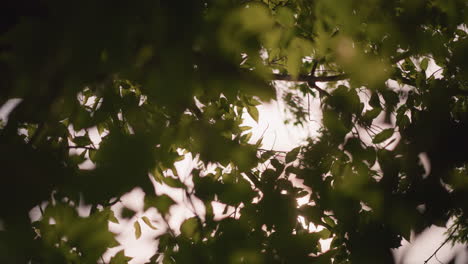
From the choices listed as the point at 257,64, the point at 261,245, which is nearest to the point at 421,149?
the point at 261,245

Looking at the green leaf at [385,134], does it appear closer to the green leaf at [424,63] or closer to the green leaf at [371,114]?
the green leaf at [371,114]

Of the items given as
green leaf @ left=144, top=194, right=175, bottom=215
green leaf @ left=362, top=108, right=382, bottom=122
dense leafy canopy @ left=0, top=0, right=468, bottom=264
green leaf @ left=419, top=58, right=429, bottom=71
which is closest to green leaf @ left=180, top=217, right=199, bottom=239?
dense leafy canopy @ left=0, top=0, right=468, bottom=264

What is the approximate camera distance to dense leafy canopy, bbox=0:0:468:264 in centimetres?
85

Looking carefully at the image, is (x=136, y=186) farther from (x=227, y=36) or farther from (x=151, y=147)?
(x=227, y=36)

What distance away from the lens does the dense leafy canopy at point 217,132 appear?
0.85 m

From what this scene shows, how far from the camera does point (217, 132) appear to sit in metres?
1.48

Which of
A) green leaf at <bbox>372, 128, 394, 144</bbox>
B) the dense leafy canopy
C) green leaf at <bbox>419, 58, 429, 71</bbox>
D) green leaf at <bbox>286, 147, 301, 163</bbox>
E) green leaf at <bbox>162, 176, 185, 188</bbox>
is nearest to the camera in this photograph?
the dense leafy canopy

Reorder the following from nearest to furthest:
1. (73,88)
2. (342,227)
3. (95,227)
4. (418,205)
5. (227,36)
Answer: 1. (73,88)
2. (227,36)
3. (95,227)
4. (418,205)
5. (342,227)

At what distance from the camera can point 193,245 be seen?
140 cm

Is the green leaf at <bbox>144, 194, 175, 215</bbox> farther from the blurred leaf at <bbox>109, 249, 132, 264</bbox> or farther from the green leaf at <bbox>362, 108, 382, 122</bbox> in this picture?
the green leaf at <bbox>362, 108, 382, 122</bbox>

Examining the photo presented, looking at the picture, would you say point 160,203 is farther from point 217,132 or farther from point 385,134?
point 385,134

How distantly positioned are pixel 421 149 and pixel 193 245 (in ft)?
4.48

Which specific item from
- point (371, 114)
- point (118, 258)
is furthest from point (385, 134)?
point (118, 258)

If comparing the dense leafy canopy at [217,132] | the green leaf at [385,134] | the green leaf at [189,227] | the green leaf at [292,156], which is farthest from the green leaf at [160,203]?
the green leaf at [385,134]
